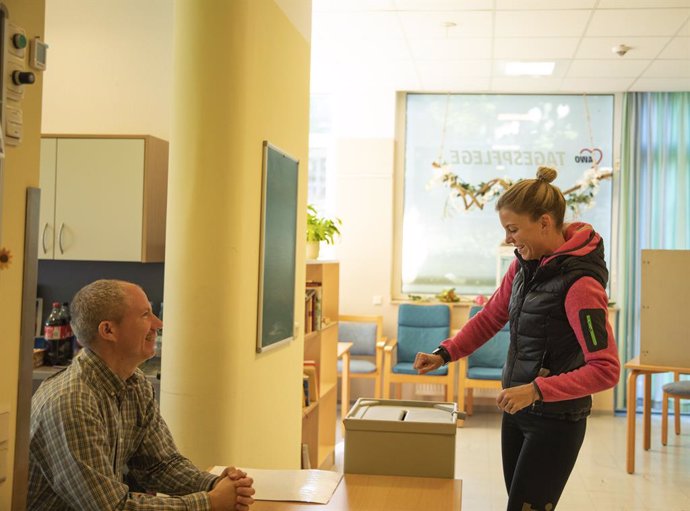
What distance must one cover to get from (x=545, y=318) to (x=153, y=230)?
8.06ft

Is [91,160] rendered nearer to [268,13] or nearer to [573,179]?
[268,13]

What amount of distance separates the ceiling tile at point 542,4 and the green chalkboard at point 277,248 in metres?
2.01

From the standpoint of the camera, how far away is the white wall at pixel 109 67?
4.50 m

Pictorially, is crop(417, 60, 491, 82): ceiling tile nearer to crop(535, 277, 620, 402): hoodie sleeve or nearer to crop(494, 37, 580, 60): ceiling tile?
crop(494, 37, 580, 60): ceiling tile

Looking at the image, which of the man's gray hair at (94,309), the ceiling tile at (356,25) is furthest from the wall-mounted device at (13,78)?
the ceiling tile at (356,25)

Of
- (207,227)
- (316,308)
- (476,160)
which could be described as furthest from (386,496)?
(476,160)

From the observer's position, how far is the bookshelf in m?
5.34

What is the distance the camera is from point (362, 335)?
795 cm

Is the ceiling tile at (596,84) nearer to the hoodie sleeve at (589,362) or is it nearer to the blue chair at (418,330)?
the blue chair at (418,330)

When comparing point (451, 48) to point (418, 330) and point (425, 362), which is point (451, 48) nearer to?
point (418, 330)

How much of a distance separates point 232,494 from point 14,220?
2.84 ft

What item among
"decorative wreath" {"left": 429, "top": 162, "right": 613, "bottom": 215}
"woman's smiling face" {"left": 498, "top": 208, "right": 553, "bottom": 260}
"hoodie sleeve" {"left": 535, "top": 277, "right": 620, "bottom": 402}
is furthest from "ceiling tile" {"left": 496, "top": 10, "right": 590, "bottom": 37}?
"hoodie sleeve" {"left": 535, "top": 277, "right": 620, "bottom": 402}

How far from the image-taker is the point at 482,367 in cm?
761

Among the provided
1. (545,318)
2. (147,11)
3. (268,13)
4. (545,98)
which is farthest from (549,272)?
(545,98)
